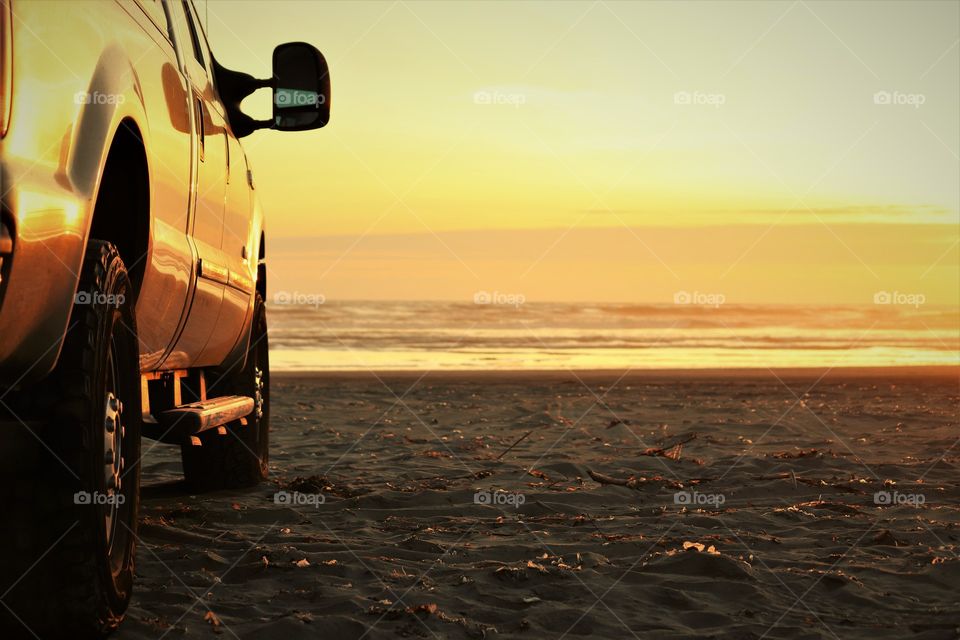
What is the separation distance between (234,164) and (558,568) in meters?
2.63

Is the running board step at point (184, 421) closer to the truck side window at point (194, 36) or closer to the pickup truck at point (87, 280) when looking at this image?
the pickup truck at point (87, 280)

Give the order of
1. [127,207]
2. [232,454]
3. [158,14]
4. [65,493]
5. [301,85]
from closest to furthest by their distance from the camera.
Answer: [65,493] < [127,207] < [158,14] < [301,85] < [232,454]

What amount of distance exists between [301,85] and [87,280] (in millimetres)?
2807

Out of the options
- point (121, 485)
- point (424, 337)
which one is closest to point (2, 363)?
point (121, 485)

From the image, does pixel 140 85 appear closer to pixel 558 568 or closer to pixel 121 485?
pixel 121 485

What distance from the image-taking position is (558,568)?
14.1 ft

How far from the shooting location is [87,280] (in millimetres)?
2916
